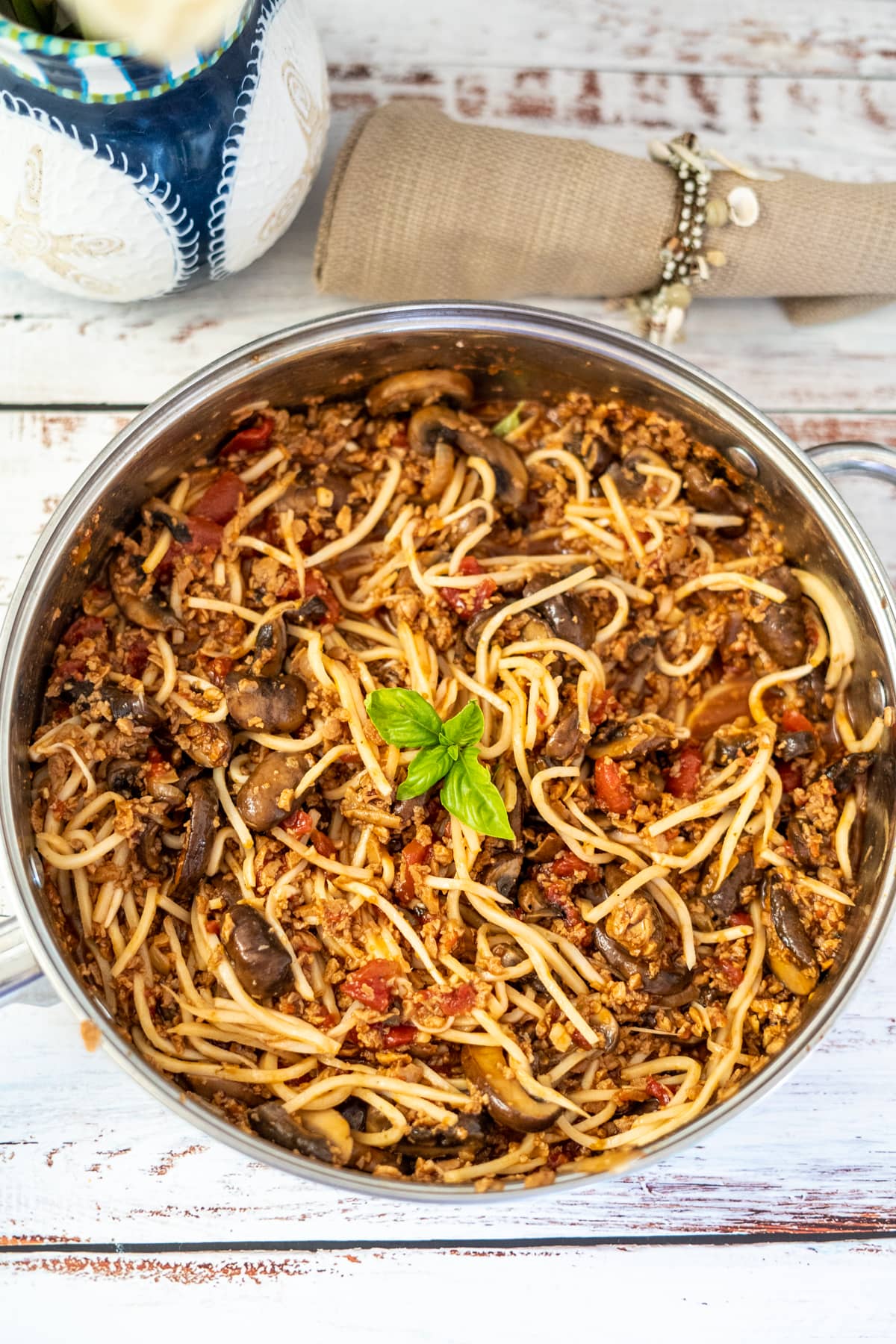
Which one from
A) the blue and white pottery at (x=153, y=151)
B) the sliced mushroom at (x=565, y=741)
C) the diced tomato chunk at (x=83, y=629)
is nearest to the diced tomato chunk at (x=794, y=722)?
the sliced mushroom at (x=565, y=741)

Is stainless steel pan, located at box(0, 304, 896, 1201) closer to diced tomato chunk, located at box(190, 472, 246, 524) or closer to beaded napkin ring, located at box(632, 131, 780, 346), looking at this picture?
diced tomato chunk, located at box(190, 472, 246, 524)

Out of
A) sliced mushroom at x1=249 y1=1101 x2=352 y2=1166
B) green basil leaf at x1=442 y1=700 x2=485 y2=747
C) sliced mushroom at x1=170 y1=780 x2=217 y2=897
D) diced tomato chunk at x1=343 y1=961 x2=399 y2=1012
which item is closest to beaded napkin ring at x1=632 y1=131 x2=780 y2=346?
green basil leaf at x1=442 y1=700 x2=485 y2=747

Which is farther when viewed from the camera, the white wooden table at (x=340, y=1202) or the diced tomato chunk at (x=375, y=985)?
the white wooden table at (x=340, y=1202)

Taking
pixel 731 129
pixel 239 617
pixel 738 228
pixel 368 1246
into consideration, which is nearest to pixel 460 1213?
pixel 368 1246

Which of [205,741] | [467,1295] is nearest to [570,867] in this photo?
[205,741]

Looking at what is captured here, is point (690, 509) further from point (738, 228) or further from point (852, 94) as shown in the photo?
point (852, 94)

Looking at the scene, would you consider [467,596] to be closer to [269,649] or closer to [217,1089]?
[269,649]

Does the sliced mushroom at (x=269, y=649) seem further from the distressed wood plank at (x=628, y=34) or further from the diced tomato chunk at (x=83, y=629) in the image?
the distressed wood plank at (x=628, y=34)
